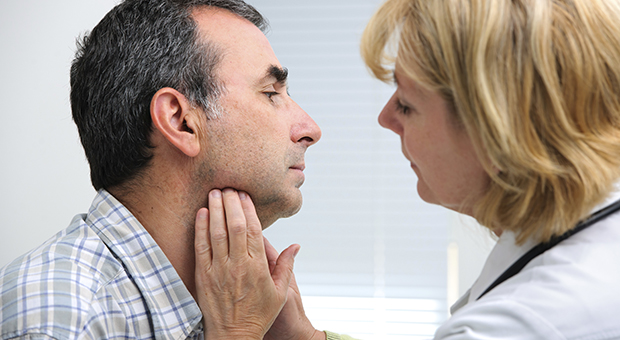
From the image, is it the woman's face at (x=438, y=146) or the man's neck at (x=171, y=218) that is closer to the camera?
the woman's face at (x=438, y=146)

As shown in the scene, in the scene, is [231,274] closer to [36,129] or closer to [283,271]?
[283,271]

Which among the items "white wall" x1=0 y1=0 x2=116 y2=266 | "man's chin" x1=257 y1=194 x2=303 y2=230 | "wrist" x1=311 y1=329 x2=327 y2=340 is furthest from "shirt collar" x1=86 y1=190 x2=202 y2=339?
"white wall" x1=0 y1=0 x2=116 y2=266

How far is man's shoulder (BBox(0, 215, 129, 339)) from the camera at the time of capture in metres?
1.02

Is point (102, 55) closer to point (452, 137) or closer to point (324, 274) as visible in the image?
point (452, 137)

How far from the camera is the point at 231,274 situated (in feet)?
3.95

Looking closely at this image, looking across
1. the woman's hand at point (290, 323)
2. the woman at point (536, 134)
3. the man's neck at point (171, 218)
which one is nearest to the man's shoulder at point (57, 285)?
the man's neck at point (171, 218)

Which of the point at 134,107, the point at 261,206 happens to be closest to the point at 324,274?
the point at 261,206

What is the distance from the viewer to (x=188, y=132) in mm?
1273

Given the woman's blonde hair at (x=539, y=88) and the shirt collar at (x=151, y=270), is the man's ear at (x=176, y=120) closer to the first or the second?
the shirt collar at (x=151, y=270)

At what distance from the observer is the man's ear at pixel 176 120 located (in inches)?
49.0

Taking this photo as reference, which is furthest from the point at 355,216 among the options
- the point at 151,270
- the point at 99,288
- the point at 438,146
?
the point at 438,146

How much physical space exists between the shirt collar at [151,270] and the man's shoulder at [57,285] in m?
0.03

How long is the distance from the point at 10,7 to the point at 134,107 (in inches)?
45.3

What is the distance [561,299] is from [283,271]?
29.8 inches
